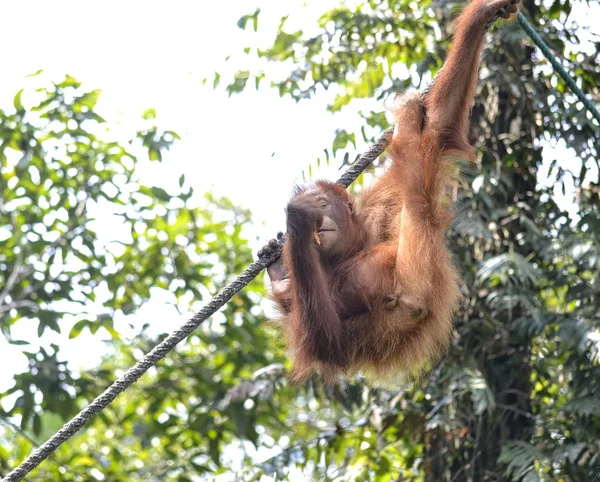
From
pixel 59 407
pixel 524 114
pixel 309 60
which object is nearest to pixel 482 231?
pixel 524 114

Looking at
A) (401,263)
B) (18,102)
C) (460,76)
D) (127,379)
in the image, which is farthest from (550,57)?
(18,102)

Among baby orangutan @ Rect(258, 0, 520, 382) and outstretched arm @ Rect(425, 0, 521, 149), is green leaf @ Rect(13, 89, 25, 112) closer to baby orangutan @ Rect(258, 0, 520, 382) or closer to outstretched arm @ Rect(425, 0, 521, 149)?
baby orangutan @ Rect(258, 0, 520, 382)

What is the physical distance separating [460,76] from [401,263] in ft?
2.18

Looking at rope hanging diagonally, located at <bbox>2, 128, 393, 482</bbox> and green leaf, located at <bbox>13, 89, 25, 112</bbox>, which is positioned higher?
green leaf, located at <bbox>13, 89, 25, 112</bbox>

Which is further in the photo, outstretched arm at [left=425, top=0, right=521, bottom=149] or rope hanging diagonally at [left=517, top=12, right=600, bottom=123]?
rope hanging diagonally at [left=517, top=12, right=600, bottom=123]

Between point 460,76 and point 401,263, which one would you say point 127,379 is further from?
point 460,76

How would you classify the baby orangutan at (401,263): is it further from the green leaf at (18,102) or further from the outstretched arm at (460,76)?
the green leaf at (18,102)

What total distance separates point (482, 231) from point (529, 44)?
1.12m

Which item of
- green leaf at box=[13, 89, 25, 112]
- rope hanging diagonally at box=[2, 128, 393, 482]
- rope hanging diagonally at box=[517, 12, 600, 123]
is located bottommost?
rope hanging diagonally at box=[2, 128, 393, 482]

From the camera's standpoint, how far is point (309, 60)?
4.53m

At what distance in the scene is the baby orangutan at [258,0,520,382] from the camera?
283 centimetres

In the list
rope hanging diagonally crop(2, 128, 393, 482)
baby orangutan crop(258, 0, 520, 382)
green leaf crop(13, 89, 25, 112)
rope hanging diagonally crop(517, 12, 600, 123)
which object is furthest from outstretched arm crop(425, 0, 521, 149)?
green leaf crop(13, 89, 25, 112)

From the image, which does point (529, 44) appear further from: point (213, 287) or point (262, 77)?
point (213, 287)

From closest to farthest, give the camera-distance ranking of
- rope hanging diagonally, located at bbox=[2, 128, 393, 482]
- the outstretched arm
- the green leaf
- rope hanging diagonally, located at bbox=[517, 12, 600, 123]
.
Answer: rope hanging diagonally, located at bbox=[2, 128, 393, 482]
the outstretched arm
rope hanging diagonally, located at bbox=[517, 12, 600, 123]
the green leaf
